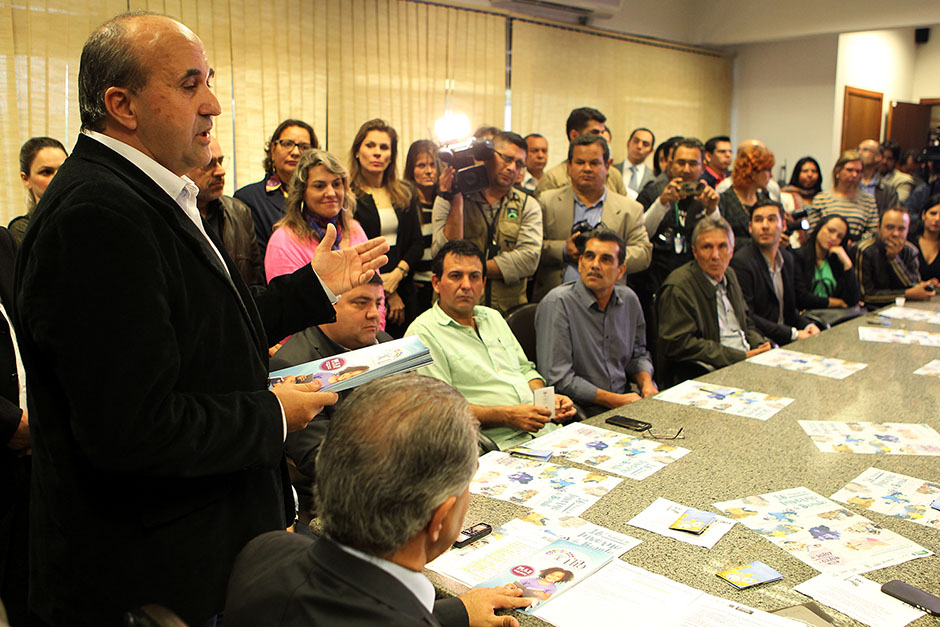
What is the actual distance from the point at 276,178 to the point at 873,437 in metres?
2.81

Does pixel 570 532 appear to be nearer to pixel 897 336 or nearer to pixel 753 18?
pixel 897 336

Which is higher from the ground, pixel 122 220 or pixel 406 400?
pixel 122 220

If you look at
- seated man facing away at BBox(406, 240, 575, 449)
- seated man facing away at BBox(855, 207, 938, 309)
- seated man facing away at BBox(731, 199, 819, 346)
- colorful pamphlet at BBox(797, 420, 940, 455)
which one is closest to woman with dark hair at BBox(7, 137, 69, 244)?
seated man facing away at BBox(406, 240, 575, 449)

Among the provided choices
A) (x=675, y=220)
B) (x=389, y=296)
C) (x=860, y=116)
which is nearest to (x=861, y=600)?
(x=389, y=296)

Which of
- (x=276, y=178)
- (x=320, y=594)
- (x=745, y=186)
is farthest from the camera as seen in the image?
(x=745, y=186)

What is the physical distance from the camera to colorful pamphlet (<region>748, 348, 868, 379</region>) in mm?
3057

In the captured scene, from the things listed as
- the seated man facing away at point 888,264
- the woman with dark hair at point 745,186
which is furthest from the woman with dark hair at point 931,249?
the woman with dark hair at point 745,186

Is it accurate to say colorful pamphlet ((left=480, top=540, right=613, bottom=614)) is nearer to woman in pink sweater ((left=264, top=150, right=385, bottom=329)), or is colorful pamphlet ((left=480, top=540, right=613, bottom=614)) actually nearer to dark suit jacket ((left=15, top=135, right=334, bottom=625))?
dark suit jacket ((left=15, top=135, right=334, bottom=625))

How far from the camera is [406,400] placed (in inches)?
39.7

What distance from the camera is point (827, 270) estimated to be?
16.3ft

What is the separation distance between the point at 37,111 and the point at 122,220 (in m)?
3.87

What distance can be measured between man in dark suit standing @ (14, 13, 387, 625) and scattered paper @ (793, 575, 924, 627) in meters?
1.00

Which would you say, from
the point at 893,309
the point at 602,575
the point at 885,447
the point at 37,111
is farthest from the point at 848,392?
the point at 37,111

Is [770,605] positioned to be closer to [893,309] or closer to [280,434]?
[280,434]
